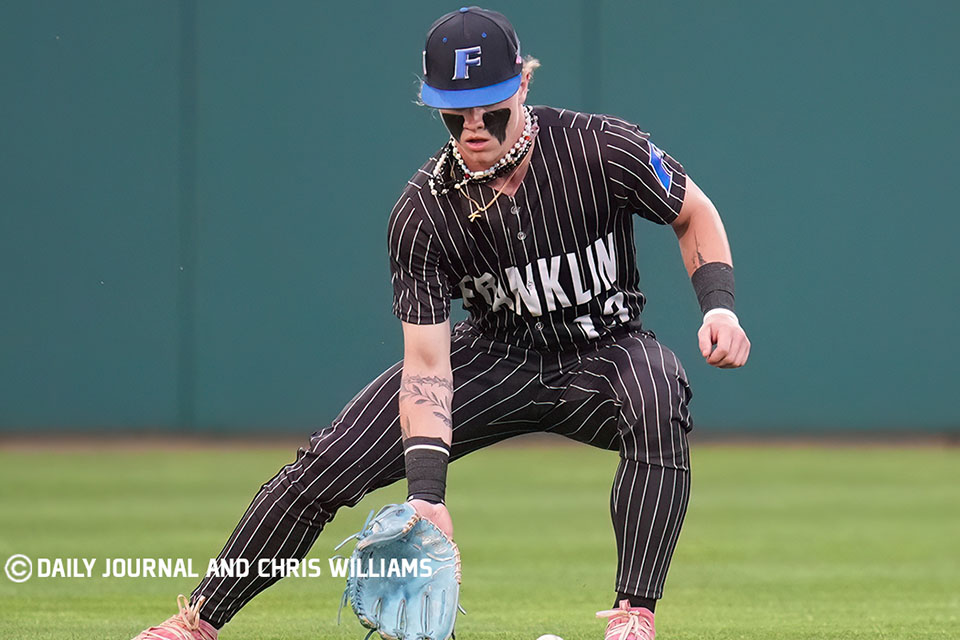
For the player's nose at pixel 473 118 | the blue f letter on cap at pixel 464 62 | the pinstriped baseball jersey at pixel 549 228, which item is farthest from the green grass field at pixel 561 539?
the blue f letter on cap at pixel 464 62

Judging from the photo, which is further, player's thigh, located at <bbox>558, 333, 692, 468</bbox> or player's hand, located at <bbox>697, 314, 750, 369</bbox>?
player's thigh, located at <bbox>558, 333, 692, 468</bbox>

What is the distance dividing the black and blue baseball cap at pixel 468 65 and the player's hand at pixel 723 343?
78 centimetres

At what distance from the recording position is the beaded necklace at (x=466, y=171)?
4.08 meters

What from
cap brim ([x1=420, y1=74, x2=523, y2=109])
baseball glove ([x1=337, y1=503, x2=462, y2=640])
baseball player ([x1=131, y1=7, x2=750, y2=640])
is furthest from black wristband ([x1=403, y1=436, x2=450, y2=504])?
cap brim ([x1=420, y1=74, x2=523, y2=109])

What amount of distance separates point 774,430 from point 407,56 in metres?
4.34

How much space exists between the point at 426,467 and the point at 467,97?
935 millimetres

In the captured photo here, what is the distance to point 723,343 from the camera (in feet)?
12.2

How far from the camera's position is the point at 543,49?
12766mm

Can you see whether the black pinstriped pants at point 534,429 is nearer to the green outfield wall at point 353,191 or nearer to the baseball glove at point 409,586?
the baseball glove at point 409,586

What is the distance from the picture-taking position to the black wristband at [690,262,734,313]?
3.96 metres

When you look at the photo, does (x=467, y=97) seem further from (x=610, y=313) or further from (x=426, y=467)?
(x=426, y=467)

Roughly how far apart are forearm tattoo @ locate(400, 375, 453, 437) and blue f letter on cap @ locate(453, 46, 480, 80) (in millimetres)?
793

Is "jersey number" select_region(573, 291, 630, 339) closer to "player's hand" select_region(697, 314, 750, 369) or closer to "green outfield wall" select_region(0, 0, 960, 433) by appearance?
"player's hand" select_region(697, 314, 750, 369)

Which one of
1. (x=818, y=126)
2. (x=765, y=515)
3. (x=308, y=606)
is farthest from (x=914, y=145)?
(x=308, y=606)
